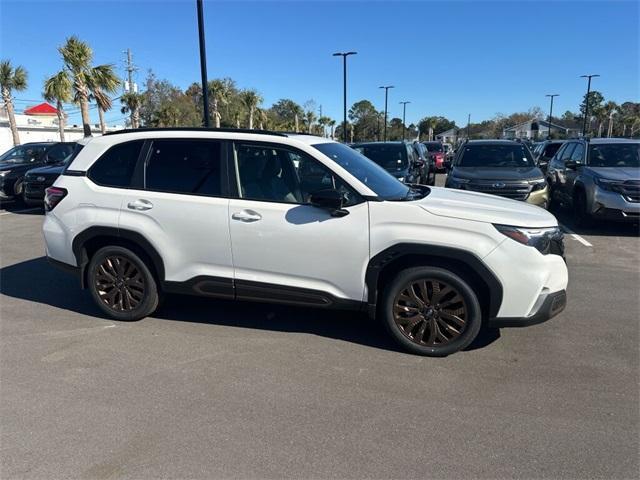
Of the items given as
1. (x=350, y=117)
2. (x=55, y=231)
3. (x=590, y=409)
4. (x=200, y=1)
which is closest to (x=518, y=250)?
(x=590, y=409)

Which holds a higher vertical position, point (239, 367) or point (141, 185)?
point (141, 185)

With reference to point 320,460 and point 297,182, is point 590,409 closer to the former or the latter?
point 320,460

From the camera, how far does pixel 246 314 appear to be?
5.02m

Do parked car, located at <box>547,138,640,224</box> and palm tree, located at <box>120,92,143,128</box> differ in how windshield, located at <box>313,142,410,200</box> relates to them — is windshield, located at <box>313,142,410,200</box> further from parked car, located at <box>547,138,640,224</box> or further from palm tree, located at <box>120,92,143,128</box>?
palm tree, located at <box>120,92,143,128</box>

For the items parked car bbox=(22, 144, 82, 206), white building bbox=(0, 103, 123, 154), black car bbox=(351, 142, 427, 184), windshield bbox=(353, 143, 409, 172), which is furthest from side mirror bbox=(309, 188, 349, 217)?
white building bbox=(0, 103, 123, 154)

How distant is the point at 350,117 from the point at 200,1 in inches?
4016

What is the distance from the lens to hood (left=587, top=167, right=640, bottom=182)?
854 cm

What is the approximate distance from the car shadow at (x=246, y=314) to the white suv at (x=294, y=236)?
0.41 metres

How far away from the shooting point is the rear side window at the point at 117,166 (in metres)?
4.74

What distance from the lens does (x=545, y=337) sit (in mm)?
→ 4461

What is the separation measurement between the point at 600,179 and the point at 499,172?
5.67 ft

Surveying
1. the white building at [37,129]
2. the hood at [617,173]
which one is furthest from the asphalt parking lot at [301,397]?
the white building at [37,129]

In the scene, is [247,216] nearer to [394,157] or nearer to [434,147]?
[394,157]

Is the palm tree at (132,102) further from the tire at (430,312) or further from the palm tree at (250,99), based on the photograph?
the tire at (430,312)
